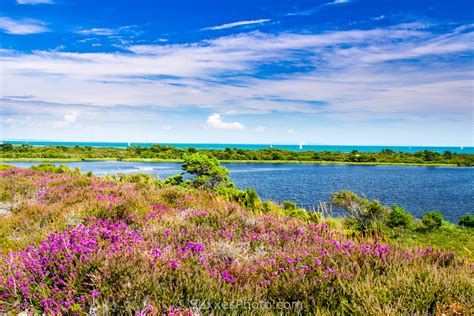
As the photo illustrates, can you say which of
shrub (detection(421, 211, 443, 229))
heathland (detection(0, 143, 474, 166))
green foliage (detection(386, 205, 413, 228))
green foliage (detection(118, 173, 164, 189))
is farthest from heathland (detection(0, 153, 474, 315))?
heathland (detection(0, 143, 474, 166))

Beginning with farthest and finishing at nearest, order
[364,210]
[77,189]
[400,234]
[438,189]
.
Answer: [438,189]
[364,210]
[400,234]
[77,189]

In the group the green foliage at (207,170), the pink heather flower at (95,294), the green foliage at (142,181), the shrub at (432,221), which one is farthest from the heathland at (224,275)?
the shrub at (432,221)

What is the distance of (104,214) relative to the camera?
238 inches

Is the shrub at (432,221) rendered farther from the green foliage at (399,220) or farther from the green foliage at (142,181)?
the green foliage at (142,181)

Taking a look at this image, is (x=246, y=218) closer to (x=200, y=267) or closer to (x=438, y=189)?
(x=200, y=267)

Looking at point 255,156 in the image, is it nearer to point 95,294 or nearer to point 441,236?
point 441,236

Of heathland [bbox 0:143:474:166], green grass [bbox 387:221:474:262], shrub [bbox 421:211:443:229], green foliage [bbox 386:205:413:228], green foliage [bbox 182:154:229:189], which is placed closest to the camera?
green grass [bbox 387:221:474:262]

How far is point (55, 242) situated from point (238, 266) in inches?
88.3

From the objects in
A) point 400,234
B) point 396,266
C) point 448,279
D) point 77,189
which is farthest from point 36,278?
point 400,234

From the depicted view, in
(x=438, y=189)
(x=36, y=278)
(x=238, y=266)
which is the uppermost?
(x=238, y=266)

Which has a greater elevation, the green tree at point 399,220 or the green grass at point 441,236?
the green tree at point 399,220

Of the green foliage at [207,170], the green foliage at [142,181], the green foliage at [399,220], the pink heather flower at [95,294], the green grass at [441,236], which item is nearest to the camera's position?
the pink heather flower at [95,294]

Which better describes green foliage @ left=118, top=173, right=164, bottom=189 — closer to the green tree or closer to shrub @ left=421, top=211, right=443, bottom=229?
the green tree

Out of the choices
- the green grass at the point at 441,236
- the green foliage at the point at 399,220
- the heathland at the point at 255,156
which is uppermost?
the heathland at the point at 255,156
